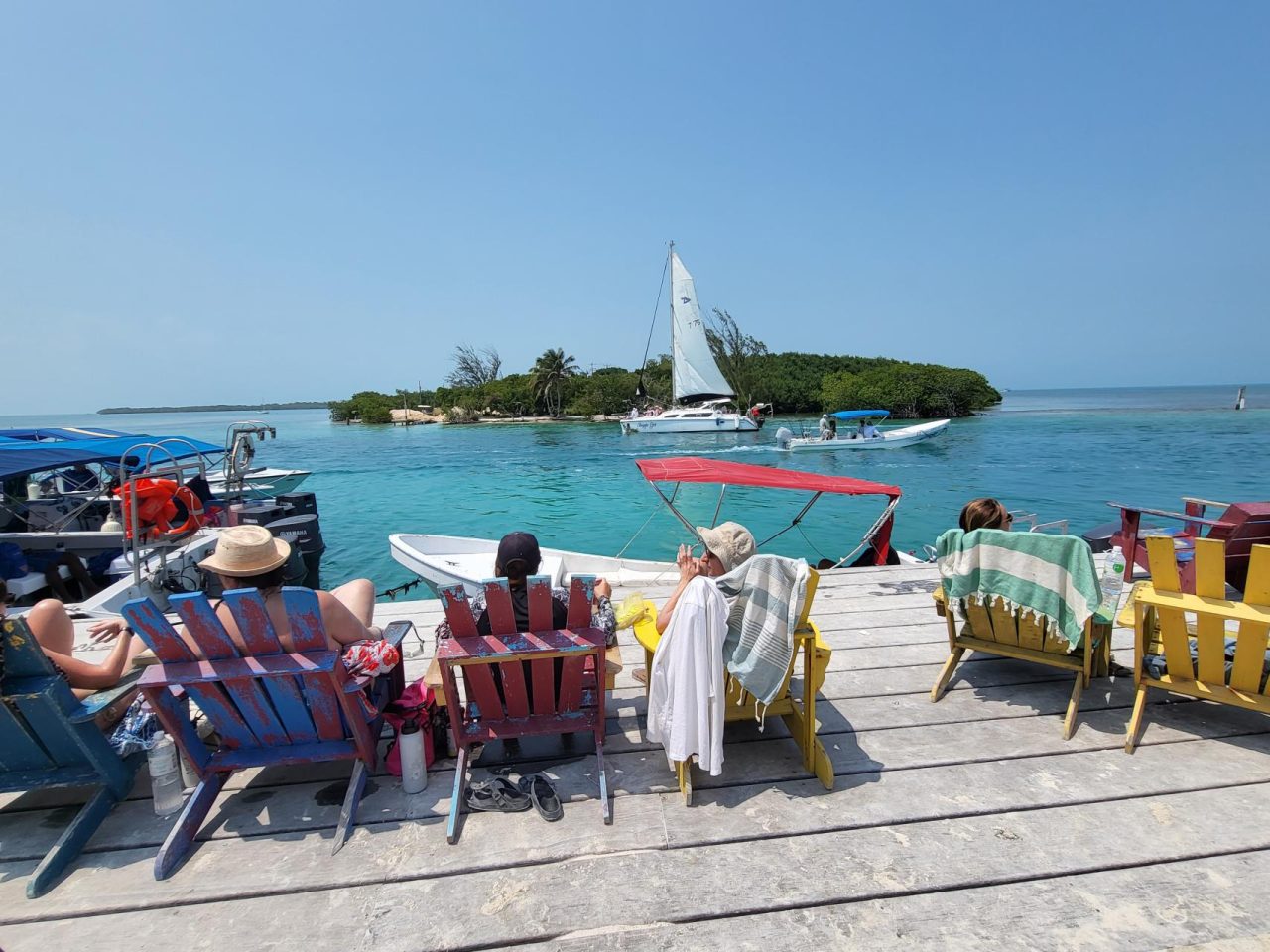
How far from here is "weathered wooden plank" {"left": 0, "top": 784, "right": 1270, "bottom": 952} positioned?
2.06 metres

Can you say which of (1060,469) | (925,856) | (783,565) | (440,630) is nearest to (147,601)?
(440,630)

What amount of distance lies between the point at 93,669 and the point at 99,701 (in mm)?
332

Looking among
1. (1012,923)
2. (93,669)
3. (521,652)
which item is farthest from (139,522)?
(1012,923)

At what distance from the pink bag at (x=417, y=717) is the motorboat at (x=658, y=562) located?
6.12 feet

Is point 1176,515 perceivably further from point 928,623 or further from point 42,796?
point 42,796

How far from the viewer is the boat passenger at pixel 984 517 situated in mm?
3615

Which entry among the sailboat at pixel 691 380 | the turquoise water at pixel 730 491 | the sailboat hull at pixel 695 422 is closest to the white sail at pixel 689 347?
the sailboat at pixel 691 380

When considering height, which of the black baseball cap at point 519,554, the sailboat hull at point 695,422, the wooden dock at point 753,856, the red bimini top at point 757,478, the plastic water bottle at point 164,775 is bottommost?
the sailboat hull at point 695,422

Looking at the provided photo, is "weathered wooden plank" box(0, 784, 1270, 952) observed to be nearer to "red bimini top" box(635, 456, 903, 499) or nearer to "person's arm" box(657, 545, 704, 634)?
"person's arm" box(657, 545, 704, 634)

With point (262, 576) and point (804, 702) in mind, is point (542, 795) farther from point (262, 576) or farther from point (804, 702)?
point (262, 576)

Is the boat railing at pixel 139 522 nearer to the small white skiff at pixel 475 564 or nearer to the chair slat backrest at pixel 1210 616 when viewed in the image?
the small white skiff at pixel 475 564

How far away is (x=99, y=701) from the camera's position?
250 cm

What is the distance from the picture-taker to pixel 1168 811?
8.33 ft

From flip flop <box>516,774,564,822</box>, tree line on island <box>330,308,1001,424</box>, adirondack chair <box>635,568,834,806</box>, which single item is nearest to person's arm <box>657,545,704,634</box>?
adirondack chair <box>635,568,834,806</box>
